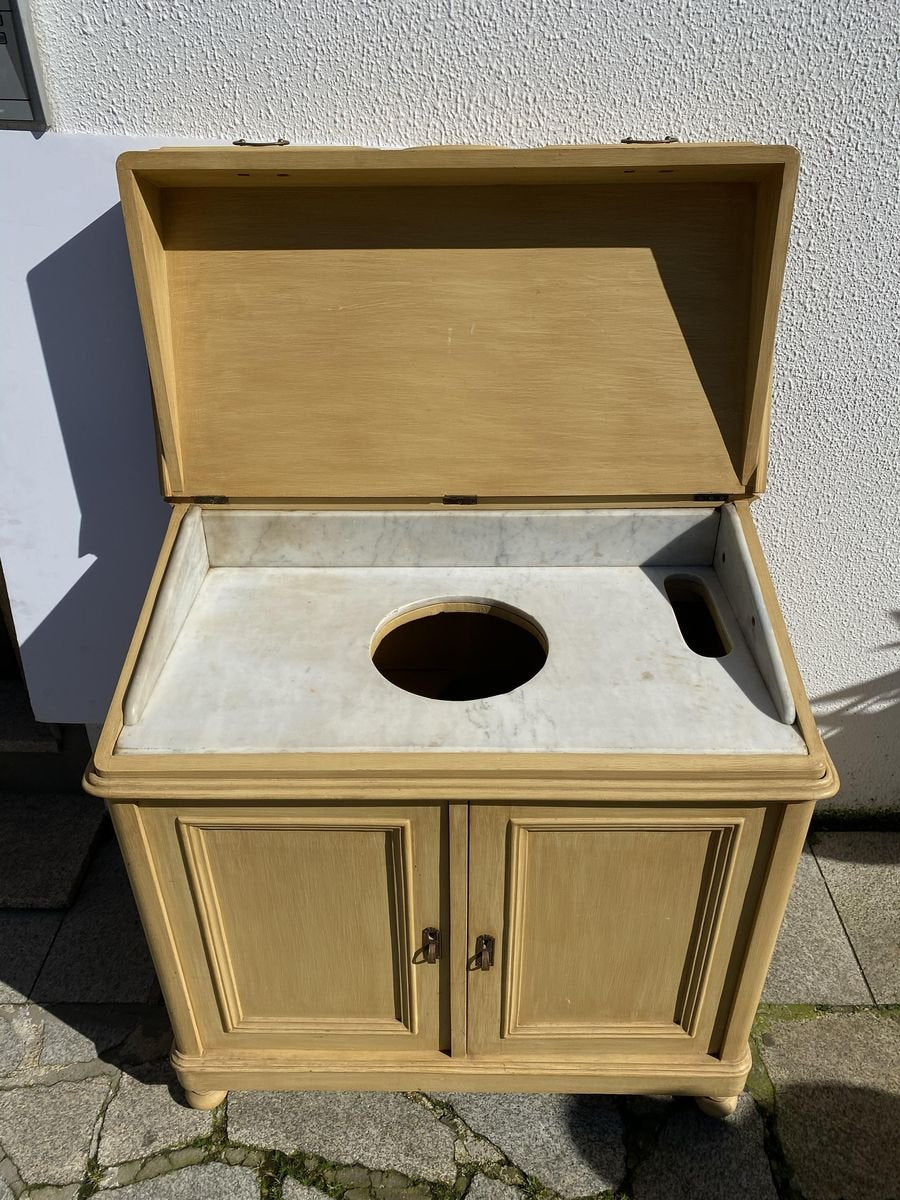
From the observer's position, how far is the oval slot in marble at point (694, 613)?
1.81 metres

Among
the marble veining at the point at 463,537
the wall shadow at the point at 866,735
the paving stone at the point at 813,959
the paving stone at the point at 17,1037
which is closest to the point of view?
the marble veining at the point at 463,537

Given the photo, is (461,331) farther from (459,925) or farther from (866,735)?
(866,735)

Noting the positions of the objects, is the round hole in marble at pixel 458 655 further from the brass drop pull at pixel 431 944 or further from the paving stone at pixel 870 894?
the paving stone at pixel 870 894

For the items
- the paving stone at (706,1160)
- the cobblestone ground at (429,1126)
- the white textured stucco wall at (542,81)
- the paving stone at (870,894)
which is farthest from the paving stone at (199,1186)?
the white textured stucco wall at (542,81)

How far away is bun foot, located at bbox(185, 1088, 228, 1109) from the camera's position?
1804 mm

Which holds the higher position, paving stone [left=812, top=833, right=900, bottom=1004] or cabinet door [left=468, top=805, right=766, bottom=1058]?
cabinet door [left=468, top=805, right=766, bottom=1058]

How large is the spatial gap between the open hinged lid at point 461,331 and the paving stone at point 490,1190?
1399 mm

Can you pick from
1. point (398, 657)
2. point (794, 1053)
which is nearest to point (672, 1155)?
point (794, 1053)

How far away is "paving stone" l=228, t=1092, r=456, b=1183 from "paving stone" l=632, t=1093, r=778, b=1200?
1.38 ft

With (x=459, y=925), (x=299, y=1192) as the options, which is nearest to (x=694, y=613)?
(x=459, y=925)

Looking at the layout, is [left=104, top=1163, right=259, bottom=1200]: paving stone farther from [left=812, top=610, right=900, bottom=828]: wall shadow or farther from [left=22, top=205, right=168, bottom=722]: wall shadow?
[left=812, top=610, right=900, bottom=828]: wall shadow

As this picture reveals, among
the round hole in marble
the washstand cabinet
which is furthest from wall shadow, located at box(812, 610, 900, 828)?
the round hole in marble

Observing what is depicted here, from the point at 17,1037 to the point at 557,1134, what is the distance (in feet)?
4.15

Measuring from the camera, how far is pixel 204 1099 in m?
1.81
